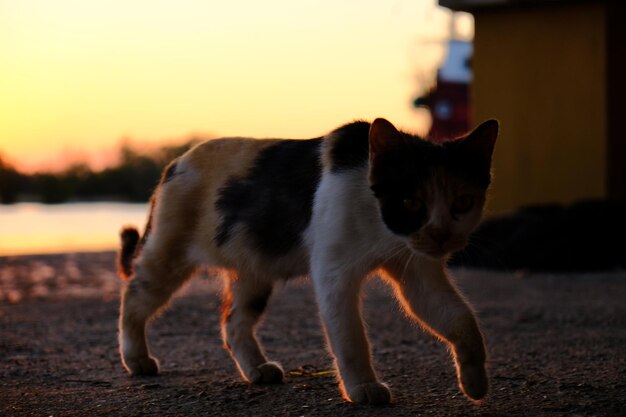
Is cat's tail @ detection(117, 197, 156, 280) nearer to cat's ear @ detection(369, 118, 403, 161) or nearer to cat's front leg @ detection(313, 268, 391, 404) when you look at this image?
cat's front leg @ detection(313, 268, 391, 404)

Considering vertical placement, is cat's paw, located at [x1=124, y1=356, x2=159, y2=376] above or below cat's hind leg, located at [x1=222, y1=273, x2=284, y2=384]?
below

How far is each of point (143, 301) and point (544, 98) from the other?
30.1 feet

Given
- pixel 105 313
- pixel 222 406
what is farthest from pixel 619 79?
pixel 222 406

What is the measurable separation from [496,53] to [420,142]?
9953mm

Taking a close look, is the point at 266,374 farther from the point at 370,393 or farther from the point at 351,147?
the point at 351,147

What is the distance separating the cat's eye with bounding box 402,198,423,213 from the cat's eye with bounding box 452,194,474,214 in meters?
0.13

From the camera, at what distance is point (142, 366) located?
497 centimetres

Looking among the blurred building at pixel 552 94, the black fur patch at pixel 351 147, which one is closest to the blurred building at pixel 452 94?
the blurred building at pixel 552 94

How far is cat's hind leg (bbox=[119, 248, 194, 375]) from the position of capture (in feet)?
16.2

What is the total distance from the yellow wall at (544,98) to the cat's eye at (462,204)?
9.13 m

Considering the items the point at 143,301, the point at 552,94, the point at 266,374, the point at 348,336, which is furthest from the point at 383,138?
the point at 552,94

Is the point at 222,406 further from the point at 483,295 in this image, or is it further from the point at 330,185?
the point at 483,295

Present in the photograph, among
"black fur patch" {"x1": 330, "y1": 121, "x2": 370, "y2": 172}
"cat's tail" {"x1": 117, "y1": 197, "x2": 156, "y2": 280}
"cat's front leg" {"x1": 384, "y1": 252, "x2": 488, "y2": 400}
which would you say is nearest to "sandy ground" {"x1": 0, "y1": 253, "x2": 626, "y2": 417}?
"cat's front leg" {"x1": 384, "y1": 252, "x2": 488, "y2": 400}

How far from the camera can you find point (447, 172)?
380cm
